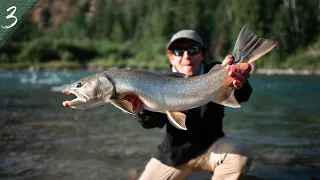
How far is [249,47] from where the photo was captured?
3.18 meters

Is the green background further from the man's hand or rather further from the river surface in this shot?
the river surface

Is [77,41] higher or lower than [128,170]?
lower

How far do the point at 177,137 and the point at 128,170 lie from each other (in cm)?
177

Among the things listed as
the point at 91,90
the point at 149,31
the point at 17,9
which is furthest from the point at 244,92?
the point at 149,31

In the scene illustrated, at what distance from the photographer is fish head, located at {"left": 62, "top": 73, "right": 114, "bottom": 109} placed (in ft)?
10.1

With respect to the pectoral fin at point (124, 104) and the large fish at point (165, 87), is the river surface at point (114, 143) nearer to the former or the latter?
the large fish at point (165, 87)

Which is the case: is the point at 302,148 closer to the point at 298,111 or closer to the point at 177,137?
the point at 177,137

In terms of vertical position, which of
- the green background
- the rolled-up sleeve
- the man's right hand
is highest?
the green background

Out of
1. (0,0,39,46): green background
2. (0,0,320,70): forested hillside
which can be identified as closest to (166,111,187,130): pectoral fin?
(0,0,39,46): green background

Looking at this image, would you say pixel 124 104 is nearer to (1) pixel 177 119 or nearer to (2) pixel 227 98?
(1) pixel 177 119

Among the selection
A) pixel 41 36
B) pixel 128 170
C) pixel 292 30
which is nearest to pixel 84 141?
pixel 128 170

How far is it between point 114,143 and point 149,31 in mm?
51088

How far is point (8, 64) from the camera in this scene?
260 ft

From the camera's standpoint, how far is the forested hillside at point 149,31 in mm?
16109
